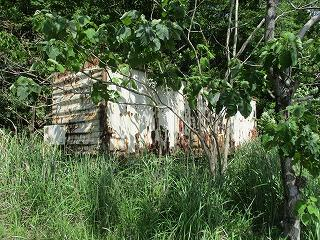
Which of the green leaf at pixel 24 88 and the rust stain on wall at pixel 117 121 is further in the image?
the rust stain on wall at pixel 117 121

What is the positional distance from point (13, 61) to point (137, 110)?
109 inches

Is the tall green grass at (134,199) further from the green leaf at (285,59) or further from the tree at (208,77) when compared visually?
the green leaf at (285,59)

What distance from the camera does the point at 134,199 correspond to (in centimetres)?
550

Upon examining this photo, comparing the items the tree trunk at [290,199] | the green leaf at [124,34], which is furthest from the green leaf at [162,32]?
the tree trunk at [290,199]

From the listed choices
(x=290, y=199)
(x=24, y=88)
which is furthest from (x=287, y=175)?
(x=24, y=88)

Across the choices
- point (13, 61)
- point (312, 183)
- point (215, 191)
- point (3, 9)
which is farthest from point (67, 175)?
point (3, 9)

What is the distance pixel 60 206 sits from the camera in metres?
5.51

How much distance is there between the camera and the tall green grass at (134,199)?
5098 mm

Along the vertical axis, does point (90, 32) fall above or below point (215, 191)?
above

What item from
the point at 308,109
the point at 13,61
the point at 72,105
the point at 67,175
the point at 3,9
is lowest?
the point at 67,175

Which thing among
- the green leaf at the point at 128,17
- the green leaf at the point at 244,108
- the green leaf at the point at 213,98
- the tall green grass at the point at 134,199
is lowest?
the tall green grass at the point at 134,199

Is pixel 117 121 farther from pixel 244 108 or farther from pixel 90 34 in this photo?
pixel 244 108

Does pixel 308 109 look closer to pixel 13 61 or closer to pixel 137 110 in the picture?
pixel 137 110

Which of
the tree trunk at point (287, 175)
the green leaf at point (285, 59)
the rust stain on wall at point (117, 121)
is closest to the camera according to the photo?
the green leaf at point (285, 59)
